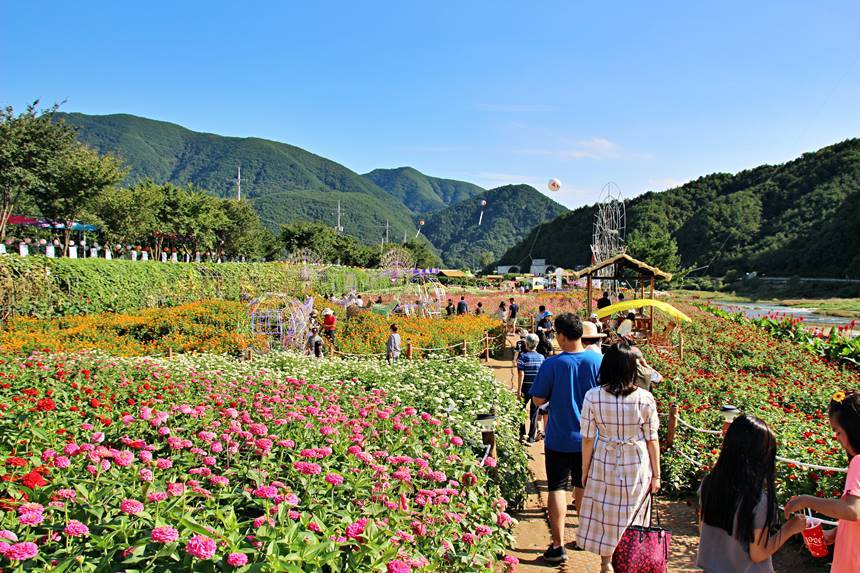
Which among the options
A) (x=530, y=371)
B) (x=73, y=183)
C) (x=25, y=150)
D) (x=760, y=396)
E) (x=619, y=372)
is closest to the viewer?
(x=619, y=372)

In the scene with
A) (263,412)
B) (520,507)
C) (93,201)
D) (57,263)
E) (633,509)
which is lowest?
(520,507)

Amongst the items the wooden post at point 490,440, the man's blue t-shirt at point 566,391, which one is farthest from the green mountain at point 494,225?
the man's blue t-shirt at point 566,391

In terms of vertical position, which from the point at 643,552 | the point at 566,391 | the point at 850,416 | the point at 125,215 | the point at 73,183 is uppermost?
the point at 73,183

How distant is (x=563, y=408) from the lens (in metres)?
3.65

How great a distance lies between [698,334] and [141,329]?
12635mm

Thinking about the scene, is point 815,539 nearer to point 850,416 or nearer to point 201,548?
point 850,416

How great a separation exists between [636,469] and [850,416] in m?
1.12

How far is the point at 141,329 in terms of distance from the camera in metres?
12.1

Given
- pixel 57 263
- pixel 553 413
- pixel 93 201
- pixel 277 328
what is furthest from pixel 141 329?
pixel 93 201

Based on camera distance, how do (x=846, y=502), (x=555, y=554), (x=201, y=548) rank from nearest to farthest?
(x=201, y=548), (x=846, y=502), (x=555, y=554)

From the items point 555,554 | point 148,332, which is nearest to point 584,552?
point 555,554

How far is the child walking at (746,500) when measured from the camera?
87.1 inches

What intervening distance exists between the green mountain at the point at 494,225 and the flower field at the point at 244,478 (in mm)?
157106

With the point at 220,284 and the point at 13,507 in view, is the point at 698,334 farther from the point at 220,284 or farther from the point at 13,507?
the point at 220,284
